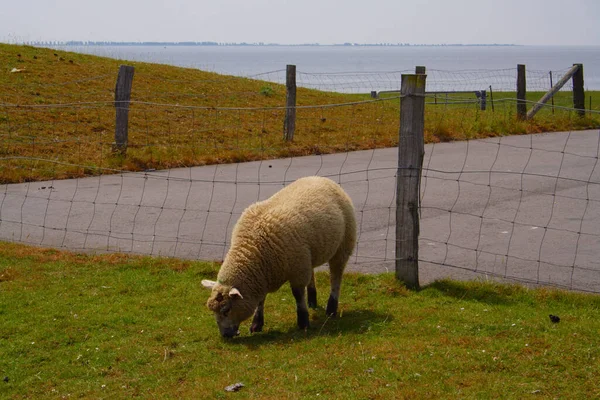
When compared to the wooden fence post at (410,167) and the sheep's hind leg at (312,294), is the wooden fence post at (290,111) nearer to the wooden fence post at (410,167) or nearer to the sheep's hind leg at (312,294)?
the wooden fence post at (410,167)

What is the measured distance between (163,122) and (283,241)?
47.5 ft

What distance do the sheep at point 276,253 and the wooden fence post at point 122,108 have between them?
10.2 m

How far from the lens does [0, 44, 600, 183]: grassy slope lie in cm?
1714

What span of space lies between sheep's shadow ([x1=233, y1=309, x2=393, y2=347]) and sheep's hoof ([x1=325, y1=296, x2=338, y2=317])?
0.06 metres

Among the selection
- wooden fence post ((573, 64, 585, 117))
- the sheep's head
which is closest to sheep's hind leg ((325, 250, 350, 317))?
the sheep's head

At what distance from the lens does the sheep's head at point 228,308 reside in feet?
23.4

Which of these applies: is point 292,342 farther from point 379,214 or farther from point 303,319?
point 379,214

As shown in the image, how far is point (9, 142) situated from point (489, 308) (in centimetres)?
1308

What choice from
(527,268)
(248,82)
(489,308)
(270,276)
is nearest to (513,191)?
(527,268)

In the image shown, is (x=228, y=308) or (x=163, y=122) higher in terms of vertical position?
(x=163, y=122)

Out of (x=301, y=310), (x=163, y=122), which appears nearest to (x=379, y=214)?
(x=301, y=310)

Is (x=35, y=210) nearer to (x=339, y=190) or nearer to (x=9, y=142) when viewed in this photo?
(x=9, y=142)

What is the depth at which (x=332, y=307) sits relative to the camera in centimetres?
790

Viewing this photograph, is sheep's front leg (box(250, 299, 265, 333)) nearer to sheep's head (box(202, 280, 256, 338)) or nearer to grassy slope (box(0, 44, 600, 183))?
sheep's head (box(202, 280, 256, 338))
